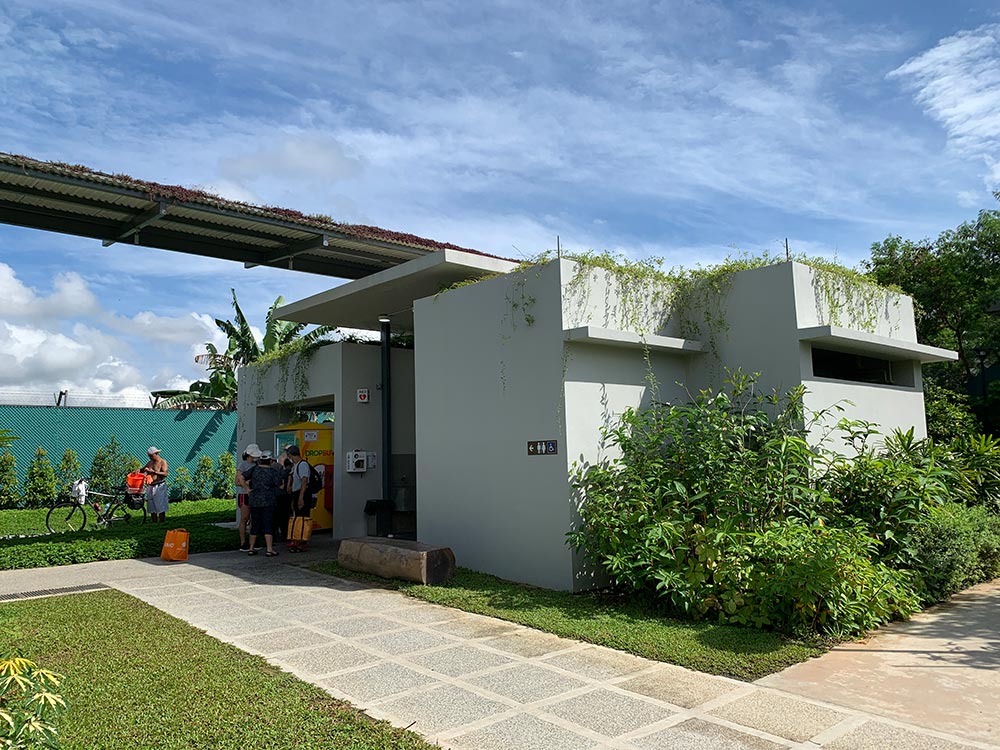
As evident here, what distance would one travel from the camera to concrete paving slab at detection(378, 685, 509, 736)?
15.6 ft

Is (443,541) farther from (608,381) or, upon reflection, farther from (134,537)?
(134,537)

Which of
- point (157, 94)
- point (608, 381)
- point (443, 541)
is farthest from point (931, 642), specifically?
point (157, 94)

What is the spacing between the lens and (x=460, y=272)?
10523mm

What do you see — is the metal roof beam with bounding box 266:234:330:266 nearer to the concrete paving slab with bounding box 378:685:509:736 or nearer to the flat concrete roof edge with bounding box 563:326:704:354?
the flat concrete roof edge with bounding box 563:326:704:354

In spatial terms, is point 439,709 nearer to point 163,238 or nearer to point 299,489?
point 299,489

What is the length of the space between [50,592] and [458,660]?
5.68 m

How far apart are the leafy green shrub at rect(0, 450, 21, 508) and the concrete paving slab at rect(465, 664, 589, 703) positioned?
18031 millimetres

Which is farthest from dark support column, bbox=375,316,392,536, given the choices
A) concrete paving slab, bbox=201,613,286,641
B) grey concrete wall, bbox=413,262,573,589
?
concrete paving slab, bbox=201,613,286,641

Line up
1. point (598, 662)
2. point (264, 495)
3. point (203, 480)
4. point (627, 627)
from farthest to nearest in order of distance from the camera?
1. point (203, 480)
2. point (264, 495)
3. point (627, 627)
4. point (598, 662)

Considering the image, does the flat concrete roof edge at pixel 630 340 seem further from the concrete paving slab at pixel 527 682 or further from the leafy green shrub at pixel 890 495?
the concrete paving slab at pixel 527 682

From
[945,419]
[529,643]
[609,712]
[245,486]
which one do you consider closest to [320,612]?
[529,643]

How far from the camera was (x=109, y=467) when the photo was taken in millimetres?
20734

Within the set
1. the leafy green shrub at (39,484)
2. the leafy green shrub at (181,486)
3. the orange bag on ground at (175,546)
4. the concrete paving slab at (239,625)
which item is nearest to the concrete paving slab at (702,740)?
the concrete paving slab at (239,625)

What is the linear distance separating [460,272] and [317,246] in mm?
3406
